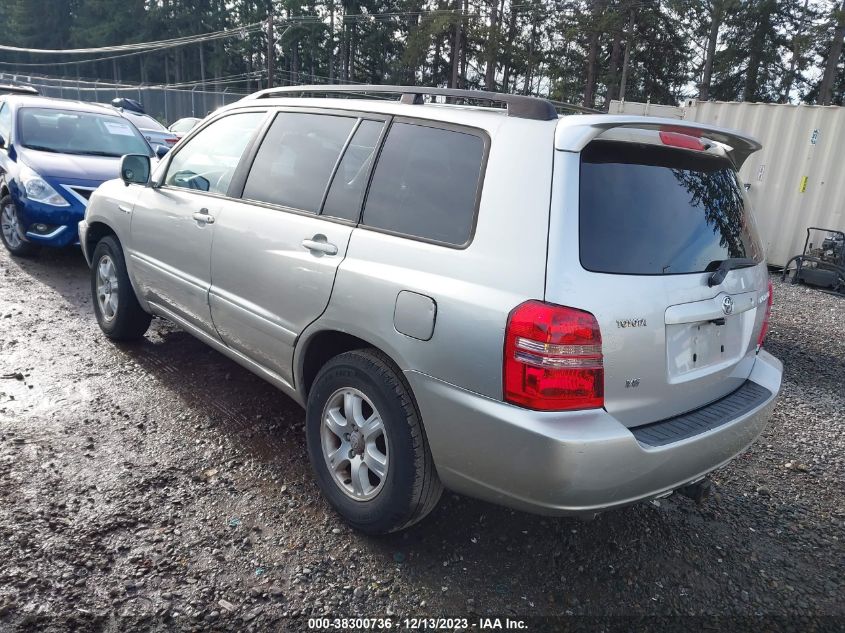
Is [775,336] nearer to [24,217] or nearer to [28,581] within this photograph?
[28,581]

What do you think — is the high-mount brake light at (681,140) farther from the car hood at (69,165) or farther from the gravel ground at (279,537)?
the car hood at (69,165)

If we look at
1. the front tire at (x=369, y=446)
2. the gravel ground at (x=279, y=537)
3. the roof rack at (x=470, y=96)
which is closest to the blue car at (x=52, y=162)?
the gravel ground at (x=279, y=537)

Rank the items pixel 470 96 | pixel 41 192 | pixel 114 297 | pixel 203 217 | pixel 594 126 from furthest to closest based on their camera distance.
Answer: pixel 41 192 → pixel 114 297 → pixel 203 217 → pixel 470 96 → pixel 594 126

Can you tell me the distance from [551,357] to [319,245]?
126cm

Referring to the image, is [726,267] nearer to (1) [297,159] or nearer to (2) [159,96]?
(1) [297,159]

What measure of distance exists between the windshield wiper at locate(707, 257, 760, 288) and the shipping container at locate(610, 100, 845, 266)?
26.7 feet

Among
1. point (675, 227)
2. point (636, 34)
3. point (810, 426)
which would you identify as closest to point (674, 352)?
point (675, 227)

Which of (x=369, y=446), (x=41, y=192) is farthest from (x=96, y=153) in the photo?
(x=369, y=446)

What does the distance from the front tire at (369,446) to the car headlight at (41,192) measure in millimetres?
4854

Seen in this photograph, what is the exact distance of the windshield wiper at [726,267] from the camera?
A: 2.45 m

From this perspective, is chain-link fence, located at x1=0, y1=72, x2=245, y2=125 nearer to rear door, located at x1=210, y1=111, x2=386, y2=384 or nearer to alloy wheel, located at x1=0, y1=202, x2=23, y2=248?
alloy wheel, located at x1=0, y1=202, x2=23, y2=248

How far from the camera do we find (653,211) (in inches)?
93.5

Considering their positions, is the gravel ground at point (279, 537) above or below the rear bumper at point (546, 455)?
below

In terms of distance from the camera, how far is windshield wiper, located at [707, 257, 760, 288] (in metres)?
2.45
